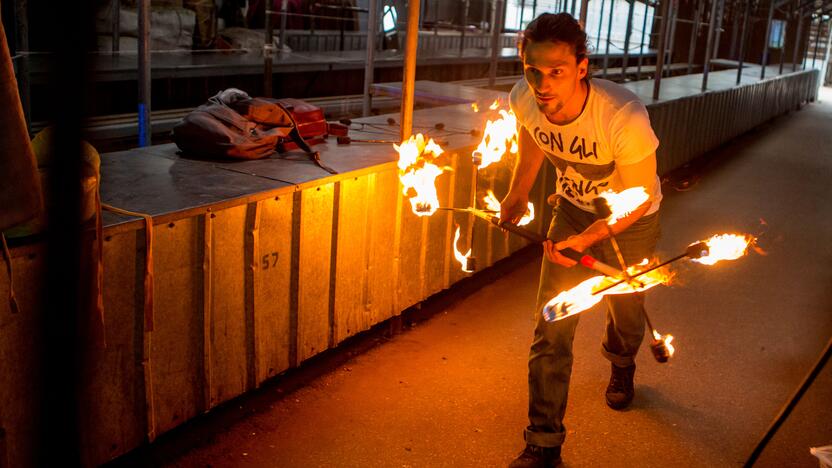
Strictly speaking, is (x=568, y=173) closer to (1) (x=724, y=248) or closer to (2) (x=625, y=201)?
(2) (x=625, y=201)

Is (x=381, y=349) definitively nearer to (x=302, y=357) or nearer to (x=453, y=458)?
(x=302, y=357)

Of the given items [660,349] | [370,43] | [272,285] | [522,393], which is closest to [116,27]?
[370,43]

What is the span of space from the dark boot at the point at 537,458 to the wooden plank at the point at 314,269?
58.3 inches

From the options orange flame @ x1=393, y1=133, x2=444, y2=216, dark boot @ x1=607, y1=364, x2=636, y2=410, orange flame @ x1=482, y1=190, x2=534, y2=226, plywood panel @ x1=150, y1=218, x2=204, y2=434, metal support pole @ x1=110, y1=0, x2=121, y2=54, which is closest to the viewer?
plywood panel @ x1=150, y1=218, x2=204, y2=434

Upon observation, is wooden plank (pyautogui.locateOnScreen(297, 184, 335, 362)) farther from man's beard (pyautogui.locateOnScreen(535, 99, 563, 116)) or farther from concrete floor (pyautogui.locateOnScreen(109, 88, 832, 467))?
man's beard (pyautogui.locateOnScreen(535, 99, 563, 116))

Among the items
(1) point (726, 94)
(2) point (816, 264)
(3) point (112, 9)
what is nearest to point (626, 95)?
(2) point (816, 264)

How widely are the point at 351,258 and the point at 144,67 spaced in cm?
276

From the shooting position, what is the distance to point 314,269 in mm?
4809

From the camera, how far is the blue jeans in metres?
4.01

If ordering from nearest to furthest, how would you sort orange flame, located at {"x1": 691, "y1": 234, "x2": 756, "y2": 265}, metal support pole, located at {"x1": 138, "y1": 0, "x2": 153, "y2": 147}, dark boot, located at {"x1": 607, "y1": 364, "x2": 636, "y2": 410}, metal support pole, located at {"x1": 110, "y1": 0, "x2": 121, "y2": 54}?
orange flame, located at {"x1": 691, "y1": 234, "x2": 756, "y2": 265}
dark boot, located at {"x1": 607, "y1": 364, "x2": 636, "y2": 410}
metal support pole, located at {"x1": 138, "y1": 0, "x2": 153, "y2": 147}
metal support pole, located at {"x1": 110, "y1": 0, "x2": 121, "y2": 54}

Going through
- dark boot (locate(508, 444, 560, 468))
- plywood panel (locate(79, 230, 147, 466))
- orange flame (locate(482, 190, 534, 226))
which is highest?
orange flame (locate(482, 190, 534, 226))

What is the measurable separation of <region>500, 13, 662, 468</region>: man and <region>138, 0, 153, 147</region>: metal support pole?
12.0ft

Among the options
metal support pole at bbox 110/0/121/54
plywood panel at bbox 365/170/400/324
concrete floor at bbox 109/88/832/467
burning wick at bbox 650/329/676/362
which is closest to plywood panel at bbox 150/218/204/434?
concrete floor at bbox 109/88/832/467

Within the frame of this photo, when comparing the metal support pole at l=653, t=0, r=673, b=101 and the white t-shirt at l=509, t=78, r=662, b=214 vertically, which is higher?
the metal support pole at l=653, t=0, r=673, b=101
